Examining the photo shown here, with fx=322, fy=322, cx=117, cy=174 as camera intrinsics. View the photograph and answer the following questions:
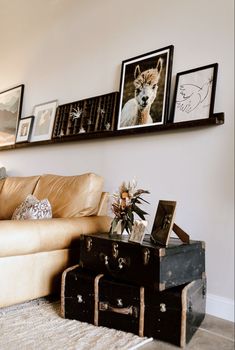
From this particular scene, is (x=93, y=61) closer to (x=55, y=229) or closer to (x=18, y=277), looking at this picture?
(x=55, y=229)

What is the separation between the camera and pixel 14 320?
185 centimetres

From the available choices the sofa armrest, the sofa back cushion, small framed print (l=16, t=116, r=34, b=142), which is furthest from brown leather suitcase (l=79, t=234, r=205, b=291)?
small framed print (l=16, t=116, r=34, b=142)

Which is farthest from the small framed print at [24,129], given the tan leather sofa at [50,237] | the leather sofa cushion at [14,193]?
the tan leather sofa at [50,237]

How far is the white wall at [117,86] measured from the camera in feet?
6.95

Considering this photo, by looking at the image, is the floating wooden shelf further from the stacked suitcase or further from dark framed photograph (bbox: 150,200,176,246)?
the stacked suitcase

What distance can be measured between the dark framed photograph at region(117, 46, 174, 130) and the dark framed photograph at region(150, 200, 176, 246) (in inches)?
32.4

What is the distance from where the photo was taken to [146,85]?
2.60 metres

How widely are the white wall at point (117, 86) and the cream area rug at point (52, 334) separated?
76 centimetres

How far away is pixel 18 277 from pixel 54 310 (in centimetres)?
33

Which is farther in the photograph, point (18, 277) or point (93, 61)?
point (93, 61)

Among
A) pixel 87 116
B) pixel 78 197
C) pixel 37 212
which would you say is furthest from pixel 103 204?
pixel 87 116

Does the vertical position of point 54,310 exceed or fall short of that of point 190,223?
it falls short

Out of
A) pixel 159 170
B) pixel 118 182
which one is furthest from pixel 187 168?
pixel 118 182

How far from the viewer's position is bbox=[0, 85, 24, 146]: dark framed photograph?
400cm
